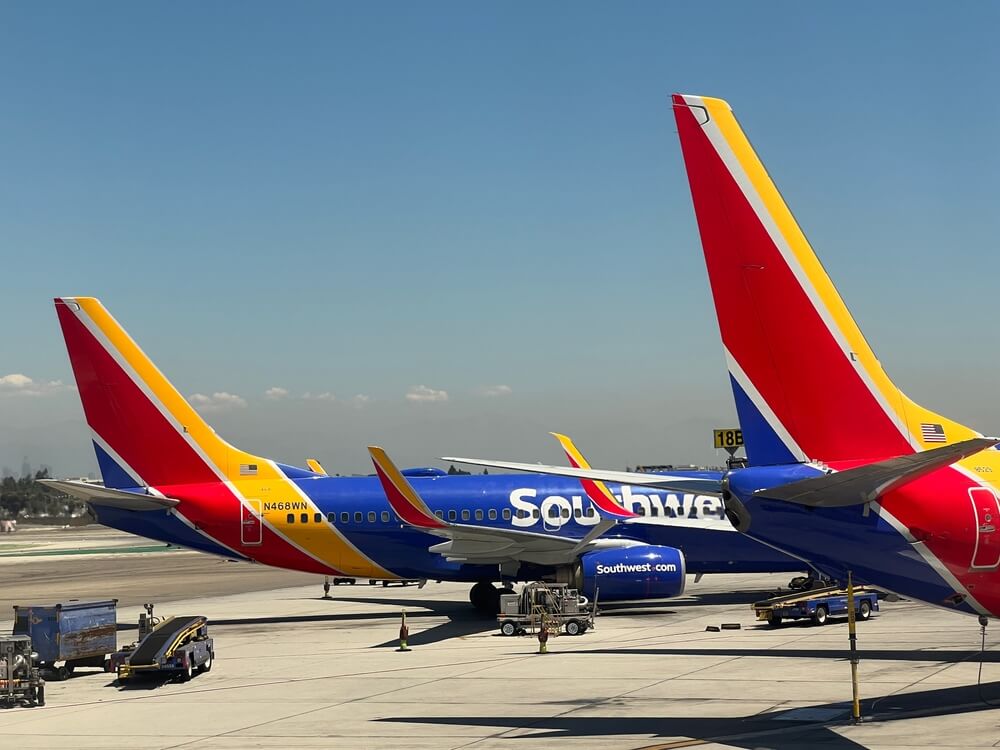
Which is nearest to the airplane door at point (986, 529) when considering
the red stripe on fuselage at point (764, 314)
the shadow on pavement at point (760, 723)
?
the red stripe on fuselage at point (764, 314)

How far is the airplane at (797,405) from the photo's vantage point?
18.6m

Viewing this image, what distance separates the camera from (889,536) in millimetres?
18484

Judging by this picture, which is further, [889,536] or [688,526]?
[688,526]

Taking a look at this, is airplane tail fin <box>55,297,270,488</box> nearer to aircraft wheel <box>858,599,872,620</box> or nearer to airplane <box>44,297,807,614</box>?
airplane <box>44,297,807,614</box>

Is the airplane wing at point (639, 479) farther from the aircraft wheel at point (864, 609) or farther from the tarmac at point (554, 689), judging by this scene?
the aircraft wheel at point (864, 609)

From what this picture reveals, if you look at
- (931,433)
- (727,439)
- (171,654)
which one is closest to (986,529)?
(931,433)

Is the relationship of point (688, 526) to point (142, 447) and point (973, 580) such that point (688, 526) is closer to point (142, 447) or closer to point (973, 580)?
point (142, 447)

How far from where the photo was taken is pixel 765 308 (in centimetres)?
1877

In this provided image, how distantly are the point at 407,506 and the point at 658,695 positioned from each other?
15323mm

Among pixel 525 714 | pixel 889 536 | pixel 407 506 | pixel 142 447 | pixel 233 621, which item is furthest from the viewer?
pixel 233 621

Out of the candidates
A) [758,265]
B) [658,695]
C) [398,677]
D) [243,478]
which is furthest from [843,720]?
[243,478]

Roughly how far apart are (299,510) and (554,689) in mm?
18110

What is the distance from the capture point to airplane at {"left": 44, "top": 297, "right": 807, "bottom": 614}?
40.5 m

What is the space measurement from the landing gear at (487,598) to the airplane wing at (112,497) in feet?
36.4
